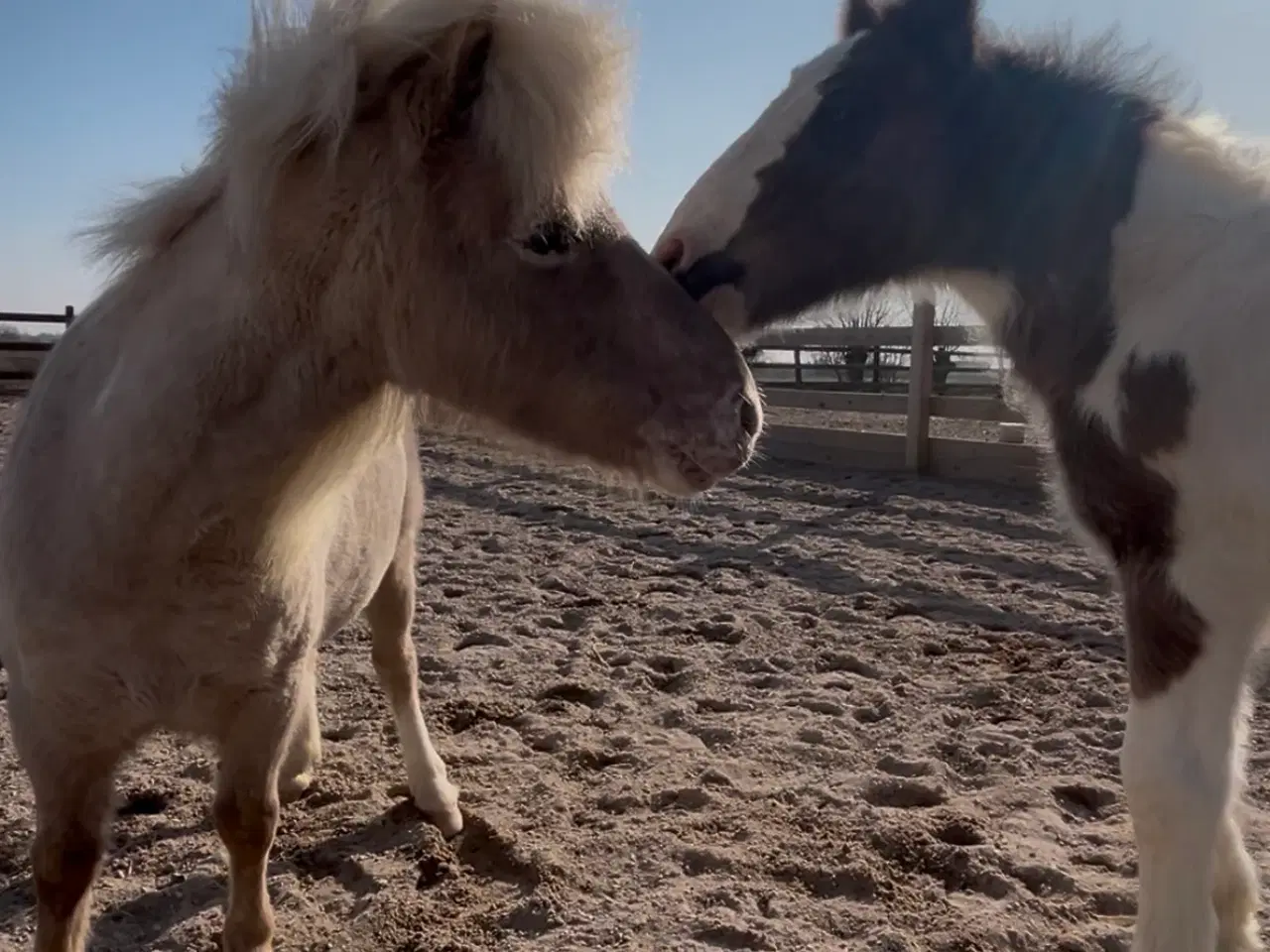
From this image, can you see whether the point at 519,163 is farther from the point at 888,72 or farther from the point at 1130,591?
the point at 1130,591

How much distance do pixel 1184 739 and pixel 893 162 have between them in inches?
49.5

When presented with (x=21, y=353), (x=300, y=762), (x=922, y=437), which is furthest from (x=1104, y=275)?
(x=21, y=353)

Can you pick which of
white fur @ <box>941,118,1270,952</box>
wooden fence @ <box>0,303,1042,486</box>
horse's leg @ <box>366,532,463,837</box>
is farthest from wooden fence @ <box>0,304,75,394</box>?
white fur @ <box>941,118,1270,952</box>

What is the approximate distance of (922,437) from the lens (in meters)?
8.32

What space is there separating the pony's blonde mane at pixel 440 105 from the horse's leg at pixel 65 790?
3.03 feet

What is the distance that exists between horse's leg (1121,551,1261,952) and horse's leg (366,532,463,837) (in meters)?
1.78

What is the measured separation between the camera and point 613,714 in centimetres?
338

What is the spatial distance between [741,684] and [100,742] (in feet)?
7.83

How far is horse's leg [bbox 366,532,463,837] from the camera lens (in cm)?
284

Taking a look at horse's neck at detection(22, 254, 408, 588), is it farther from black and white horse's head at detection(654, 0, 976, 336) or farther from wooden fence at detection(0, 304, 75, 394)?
wooden fence at detection(0, 304, 75, 394)

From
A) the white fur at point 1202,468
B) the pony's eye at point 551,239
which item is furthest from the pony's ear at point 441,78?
the white fur at point 1202,468

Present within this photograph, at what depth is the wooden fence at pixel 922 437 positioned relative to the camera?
779cm

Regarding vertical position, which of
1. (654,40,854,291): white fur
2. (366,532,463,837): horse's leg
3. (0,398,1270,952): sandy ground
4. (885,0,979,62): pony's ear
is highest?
(885,0,979,62): pony's ear

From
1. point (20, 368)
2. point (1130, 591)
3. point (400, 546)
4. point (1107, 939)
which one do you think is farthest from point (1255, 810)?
point (20, 368)
